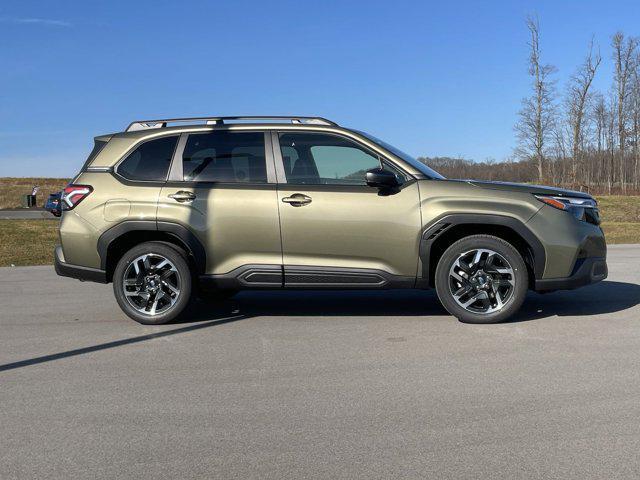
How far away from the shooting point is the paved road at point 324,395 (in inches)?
128

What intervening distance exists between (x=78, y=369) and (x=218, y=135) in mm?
2802

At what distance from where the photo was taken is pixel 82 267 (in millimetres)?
6746

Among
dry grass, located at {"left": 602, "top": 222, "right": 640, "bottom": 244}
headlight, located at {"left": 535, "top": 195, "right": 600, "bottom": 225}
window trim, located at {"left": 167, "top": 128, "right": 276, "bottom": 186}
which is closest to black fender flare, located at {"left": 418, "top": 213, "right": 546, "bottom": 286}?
headlight, located at {"left": 535, "top": 195, "right": 600, "bottom": 225}

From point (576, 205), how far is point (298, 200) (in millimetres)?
2645

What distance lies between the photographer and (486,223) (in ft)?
20.7

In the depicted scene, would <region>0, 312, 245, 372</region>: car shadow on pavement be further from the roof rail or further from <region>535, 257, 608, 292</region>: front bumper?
<region>535, 257, 608, 292</region>: front bumper

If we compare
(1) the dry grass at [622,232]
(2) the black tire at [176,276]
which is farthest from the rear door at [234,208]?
(1) the dry grass at [622,232]

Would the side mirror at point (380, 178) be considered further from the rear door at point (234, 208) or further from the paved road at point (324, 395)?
the paved road at point (324, 395)

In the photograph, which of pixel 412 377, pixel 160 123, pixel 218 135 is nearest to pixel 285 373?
pixel 412 377

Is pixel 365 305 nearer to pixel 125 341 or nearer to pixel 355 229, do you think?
pixel 355 229

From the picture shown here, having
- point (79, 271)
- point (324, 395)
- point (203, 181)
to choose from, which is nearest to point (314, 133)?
point (203, 181)

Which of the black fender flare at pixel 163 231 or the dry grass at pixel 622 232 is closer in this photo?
the black fender flare at pixel 163 231

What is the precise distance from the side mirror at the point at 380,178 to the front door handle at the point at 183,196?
5.64ft

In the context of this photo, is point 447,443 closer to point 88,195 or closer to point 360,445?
point 360,445
